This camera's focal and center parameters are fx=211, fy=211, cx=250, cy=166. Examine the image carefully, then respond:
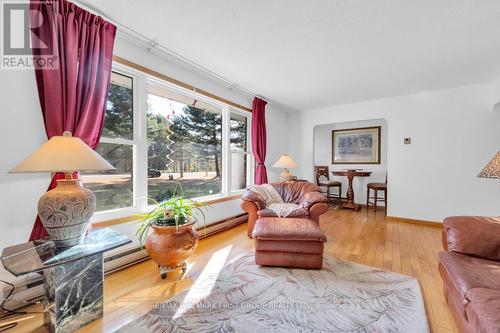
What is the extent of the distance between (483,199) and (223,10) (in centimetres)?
472

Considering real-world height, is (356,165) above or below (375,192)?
above

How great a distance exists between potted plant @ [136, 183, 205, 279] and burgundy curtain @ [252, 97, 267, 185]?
2.32 meters

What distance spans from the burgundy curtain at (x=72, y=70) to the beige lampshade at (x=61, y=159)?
51 centimetres

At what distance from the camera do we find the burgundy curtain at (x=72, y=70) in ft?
5.36

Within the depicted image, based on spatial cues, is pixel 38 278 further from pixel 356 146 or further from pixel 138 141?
pixel 356 146

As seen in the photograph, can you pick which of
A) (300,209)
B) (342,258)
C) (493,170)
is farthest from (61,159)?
(493,170)

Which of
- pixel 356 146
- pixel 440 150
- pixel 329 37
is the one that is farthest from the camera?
pixel 356 146

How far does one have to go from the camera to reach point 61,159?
1264mm

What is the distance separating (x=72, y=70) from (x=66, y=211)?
3.89ft

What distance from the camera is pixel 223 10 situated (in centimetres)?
182

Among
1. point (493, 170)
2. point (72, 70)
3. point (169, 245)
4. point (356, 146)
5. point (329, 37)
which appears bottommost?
point (169, 245)

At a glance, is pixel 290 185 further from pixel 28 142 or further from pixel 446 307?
pixel 28 142

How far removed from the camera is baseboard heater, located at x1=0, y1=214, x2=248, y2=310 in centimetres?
159

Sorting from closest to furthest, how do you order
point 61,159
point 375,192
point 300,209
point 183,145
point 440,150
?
1. point 61,159
2. point 300,209
3. point 183,145
4. point 440,150
5. point 375,192
